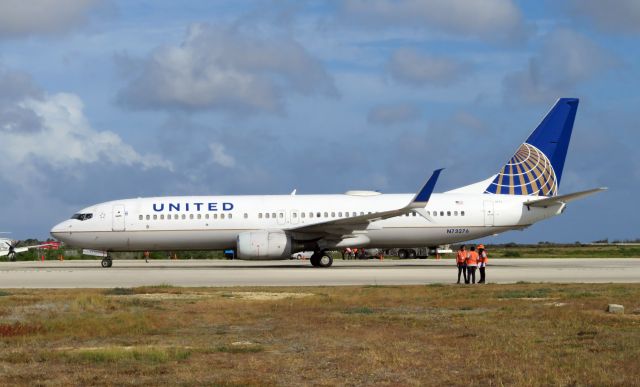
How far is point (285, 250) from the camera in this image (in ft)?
129

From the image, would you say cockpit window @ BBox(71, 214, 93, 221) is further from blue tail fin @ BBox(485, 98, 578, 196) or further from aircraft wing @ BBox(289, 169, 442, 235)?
blue tail fin @ BBox(485, 98, 578, 196)

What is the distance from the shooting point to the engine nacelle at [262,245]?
3878cm

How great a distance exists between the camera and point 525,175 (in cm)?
4300

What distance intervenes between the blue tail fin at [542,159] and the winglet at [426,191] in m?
6.73

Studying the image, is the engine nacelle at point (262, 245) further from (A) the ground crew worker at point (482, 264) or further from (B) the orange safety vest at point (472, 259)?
(B) the orange safety vest at point (472, 259)

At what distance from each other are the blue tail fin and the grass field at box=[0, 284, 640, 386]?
20360mm

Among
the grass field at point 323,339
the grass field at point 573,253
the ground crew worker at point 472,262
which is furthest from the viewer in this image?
the grass field at point 573,253

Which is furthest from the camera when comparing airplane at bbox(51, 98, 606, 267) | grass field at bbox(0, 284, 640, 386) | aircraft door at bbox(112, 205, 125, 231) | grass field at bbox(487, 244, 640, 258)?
grass field at bbox(487, 244, 640, 258)

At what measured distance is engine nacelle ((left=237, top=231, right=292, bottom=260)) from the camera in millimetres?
38781

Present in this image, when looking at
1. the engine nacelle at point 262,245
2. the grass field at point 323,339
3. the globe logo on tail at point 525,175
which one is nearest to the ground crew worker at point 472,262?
the grass field at point 323,339

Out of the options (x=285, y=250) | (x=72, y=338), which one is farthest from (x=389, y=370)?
(x=285, y=250)

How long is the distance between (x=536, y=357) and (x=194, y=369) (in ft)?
14.8

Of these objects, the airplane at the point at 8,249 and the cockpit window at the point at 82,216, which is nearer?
the cockpit window at the point at 82,216

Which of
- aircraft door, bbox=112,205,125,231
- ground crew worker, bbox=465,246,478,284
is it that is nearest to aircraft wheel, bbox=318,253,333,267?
aircraft door, bbox=112,205,125,231
